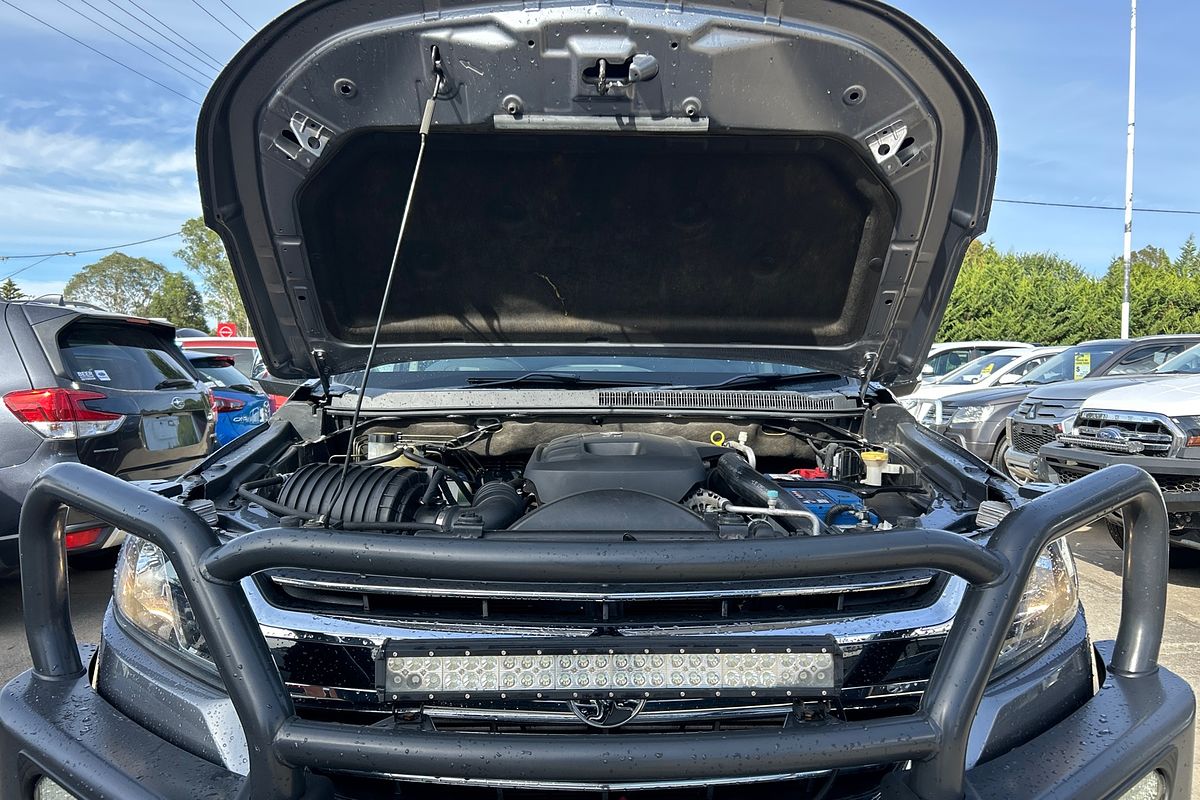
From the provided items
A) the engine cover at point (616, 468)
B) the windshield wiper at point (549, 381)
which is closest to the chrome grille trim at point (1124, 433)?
the windshield wiper at point (549, 381)

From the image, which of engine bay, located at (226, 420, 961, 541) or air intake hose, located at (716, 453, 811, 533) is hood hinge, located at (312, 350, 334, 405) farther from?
air intake hose, located at (716, 453, 811, 533)

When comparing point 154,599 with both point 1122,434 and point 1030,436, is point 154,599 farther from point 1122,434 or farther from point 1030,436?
point 1030,436

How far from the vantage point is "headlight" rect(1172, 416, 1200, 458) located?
4.73 m

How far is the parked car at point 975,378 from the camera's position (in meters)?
9.43

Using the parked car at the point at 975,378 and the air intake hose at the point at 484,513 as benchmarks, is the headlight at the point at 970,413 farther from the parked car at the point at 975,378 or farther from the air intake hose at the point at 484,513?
the air intake hose at the point at 484,513

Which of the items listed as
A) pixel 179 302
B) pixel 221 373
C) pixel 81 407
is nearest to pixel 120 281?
pixel 179 302

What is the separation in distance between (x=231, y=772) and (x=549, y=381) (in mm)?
1590

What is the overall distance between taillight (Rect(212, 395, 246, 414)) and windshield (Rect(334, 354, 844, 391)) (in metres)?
5.23

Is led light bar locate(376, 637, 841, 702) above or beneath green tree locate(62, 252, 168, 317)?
beneath

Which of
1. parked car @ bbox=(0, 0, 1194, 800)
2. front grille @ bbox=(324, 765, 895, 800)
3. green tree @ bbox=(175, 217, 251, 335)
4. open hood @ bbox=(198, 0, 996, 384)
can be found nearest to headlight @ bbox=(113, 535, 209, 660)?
parked car @ bbox=(0, 0, 1194, 800)

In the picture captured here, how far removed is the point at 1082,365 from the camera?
26.7ft

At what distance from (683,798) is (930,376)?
12119mm

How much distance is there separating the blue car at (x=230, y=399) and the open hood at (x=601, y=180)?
4.69 meters

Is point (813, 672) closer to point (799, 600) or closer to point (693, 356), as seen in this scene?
point (799, 600)
